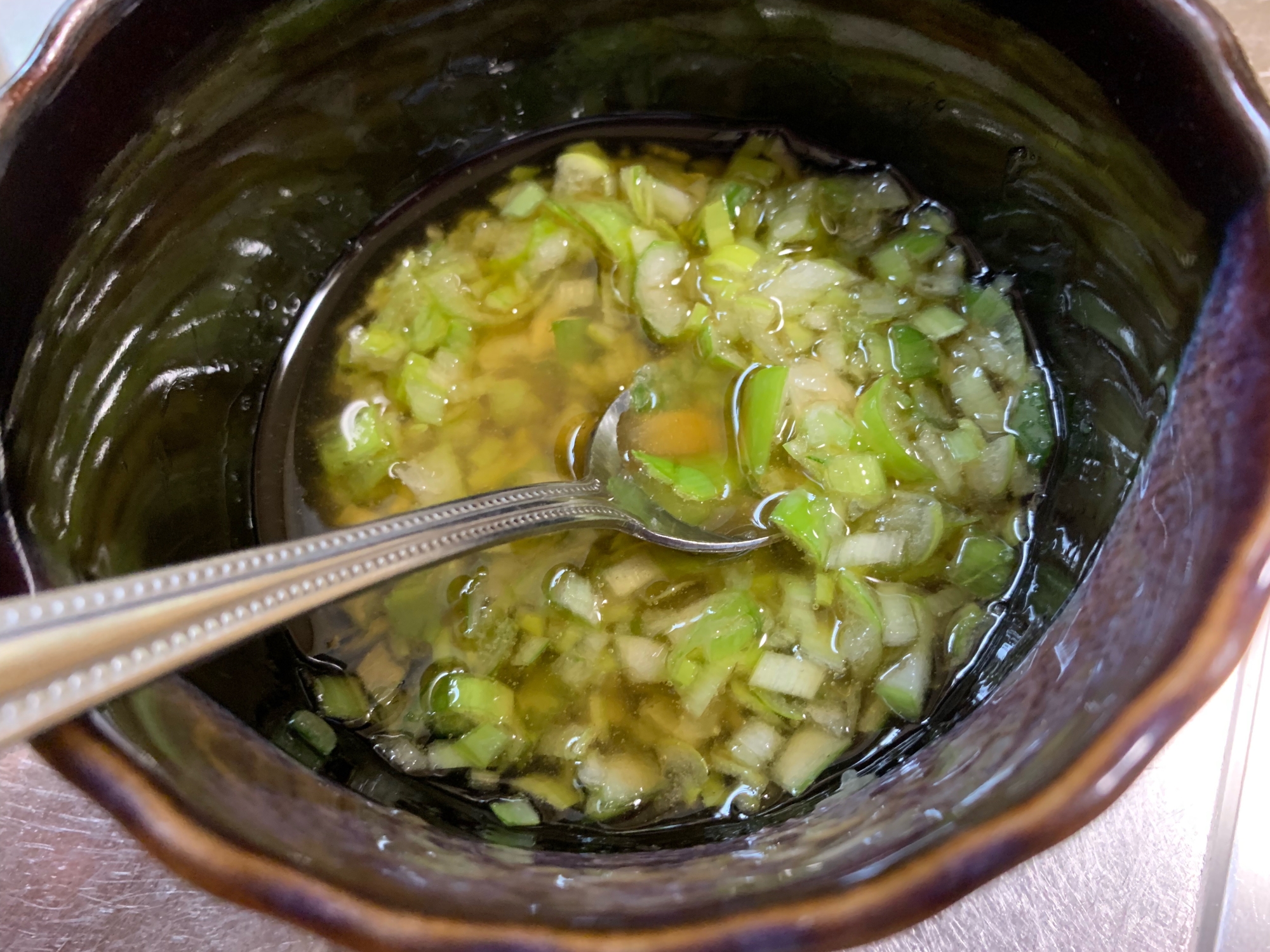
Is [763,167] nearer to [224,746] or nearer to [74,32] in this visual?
[74,32]

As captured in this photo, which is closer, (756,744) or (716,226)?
(756,744)

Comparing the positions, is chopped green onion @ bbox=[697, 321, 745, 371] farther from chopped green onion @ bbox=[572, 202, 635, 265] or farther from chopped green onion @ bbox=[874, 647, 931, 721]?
chopped green onion @ bbox=[874, 647, 931, 721]

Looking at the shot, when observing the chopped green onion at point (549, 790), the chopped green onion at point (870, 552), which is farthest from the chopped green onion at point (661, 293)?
the chopped green onion at point (549, 790)

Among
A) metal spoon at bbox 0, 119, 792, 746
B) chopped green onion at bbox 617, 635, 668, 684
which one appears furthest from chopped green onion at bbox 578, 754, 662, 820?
metal spoon at bbox 0, 119, 792, 746

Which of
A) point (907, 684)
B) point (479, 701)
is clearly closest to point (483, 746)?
point (479, 701)

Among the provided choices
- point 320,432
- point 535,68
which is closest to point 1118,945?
point 320,432

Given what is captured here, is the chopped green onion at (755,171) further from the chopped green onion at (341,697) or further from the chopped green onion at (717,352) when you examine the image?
the chopped green onion at (341,697)

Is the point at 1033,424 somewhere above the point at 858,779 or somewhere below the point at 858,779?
above

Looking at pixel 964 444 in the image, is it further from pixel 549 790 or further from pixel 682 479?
pixel 549 790
